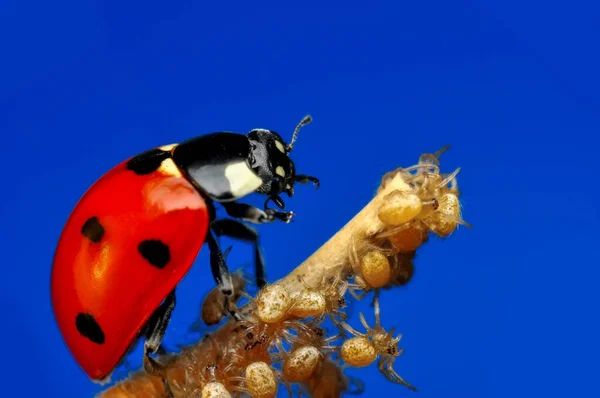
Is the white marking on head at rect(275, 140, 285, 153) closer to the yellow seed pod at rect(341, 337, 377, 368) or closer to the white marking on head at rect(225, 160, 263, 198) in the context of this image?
the white marking on head at rect(225, 160, 263, 198)

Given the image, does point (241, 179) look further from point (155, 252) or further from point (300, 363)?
point (300, 363)

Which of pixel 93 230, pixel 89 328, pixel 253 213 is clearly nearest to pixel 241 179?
pixel 253 213

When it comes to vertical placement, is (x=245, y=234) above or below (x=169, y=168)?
below

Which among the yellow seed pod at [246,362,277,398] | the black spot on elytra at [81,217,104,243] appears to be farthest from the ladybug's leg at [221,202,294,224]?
the yellow seed pod at [246,362,277,398]

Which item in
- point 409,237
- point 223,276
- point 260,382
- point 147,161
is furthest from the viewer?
point 147,161

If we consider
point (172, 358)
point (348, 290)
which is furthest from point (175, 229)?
point (348, 290)

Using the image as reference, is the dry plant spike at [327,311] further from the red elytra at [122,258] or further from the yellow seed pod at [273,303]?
the red elytra at [122,258]

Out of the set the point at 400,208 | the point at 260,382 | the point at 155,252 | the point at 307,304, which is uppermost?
the point at 155,252
